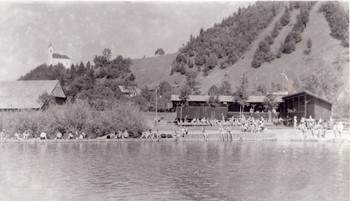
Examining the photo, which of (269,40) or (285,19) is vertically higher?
(285,19)

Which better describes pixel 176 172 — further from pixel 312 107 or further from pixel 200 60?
pixel 200 60

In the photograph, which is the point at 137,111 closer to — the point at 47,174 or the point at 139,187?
the point at 47,174

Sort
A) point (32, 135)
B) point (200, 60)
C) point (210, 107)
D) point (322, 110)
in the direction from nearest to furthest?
point (32, 135), point (322, 110), point (210, 107), point (200, 60)

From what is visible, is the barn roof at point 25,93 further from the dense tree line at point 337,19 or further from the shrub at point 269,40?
the shrub at point 269,40

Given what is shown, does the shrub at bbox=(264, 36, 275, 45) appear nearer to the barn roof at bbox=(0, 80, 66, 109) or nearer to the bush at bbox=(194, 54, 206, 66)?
the bush at bbox=(194, 54, 206, 66)

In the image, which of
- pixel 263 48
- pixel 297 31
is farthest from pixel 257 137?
pixel 297 31

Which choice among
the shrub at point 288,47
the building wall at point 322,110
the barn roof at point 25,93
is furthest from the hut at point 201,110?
the shrub at point 288,47

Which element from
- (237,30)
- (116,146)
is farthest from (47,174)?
(237,30)
